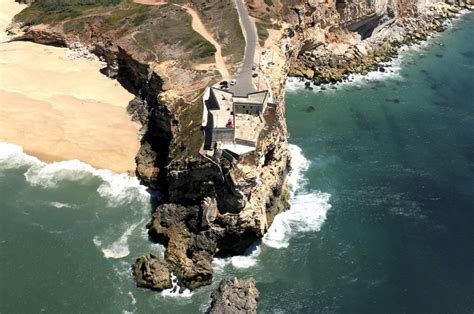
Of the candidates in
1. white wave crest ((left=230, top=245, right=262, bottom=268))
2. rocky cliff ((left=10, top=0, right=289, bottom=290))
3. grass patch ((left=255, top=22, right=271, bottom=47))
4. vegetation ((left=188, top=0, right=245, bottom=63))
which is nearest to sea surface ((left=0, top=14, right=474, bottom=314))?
white wave crest ((left=230, top=245, right=262, bottom=268))

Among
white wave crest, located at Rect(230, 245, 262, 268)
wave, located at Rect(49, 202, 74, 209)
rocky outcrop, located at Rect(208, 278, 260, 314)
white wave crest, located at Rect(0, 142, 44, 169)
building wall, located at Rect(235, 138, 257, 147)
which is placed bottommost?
white wave crest, located at Rect(230, 245, 262, 268)

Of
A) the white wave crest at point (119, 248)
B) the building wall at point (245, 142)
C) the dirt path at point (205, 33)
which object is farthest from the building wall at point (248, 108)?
the white wave crest at point (119, 248)

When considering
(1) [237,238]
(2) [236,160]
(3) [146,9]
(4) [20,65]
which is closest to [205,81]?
(2) [236,160]

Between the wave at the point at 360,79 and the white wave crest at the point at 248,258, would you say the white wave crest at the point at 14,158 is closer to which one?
the white wave crest at the point at 248,258

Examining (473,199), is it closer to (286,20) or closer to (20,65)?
(286,20)

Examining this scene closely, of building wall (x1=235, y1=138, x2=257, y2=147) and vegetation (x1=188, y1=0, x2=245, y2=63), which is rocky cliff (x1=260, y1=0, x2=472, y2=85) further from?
building wall (x1=235, y1=138, x2=257, y2=147)
